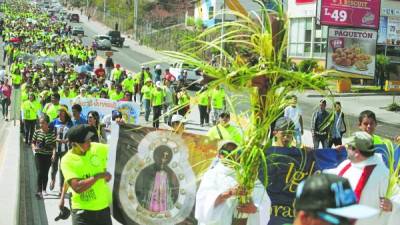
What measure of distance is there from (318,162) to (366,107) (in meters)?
24.8

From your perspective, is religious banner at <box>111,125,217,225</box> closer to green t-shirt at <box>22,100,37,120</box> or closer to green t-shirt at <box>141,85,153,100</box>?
green t-shirt at <box>22,100,37,120</box>

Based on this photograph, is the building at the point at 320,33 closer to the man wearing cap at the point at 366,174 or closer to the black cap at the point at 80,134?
the black cap at the point at 80,134

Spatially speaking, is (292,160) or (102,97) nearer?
(292,160)

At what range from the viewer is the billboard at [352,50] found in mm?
37250

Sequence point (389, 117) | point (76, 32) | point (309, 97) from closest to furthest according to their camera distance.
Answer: point (389, 117) < point (309, 97) < point (76, 32)

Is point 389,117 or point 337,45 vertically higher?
point 337,45

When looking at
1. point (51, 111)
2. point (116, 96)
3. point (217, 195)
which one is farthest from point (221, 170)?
point (116, 96)

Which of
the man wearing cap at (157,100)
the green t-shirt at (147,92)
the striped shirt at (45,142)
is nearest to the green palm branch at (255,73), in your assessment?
the striped shirt at (45,142)

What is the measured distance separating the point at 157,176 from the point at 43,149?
10.7 feet

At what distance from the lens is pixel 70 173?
674cm

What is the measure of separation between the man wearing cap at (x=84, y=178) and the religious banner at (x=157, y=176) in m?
1.16

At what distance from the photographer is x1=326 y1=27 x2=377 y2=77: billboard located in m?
37.2

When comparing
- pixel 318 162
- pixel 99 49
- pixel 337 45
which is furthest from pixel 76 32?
pixel 318 162

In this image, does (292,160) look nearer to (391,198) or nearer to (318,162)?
(318,162)
